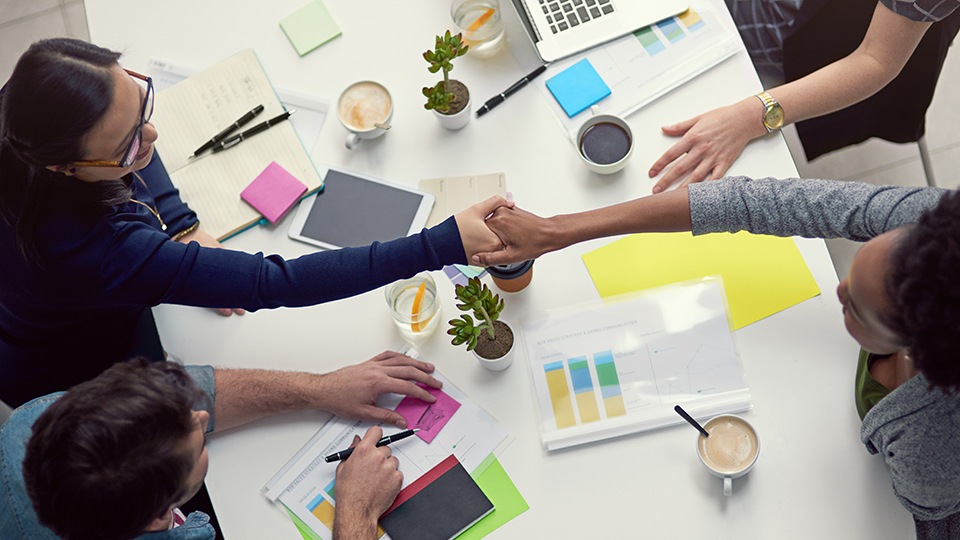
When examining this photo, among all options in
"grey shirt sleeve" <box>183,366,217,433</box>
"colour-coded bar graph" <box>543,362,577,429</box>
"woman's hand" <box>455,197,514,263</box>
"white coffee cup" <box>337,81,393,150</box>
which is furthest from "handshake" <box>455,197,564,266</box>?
"grey shirt sleeve" <box>183,366,217,433</box>

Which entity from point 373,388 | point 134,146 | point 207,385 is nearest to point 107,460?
point 207,385

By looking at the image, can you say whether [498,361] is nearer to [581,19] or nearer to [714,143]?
[714,143]

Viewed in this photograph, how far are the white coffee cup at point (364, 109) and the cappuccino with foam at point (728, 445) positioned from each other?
0.90m

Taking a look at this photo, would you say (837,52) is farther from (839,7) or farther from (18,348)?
(18,348)

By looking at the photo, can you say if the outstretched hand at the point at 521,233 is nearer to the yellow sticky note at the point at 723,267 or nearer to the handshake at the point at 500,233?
the handshake at the point at 500,233

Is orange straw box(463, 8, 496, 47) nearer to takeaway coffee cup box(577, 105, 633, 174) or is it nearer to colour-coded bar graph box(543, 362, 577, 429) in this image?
takeaway coffee cup box(577, 105, 633, 174)

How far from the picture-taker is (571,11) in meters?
1.39

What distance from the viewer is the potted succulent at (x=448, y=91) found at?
1242mm

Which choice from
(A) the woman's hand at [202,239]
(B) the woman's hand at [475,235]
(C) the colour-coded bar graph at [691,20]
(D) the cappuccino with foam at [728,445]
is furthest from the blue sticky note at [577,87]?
(A) the woman's hand at [202,239]

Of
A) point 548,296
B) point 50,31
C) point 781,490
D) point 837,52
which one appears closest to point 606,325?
point 548,296

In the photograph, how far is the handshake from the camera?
3.85ft

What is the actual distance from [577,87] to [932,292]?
801mm

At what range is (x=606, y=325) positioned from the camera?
1.20 meters

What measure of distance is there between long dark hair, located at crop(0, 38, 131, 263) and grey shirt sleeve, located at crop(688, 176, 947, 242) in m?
1.06
